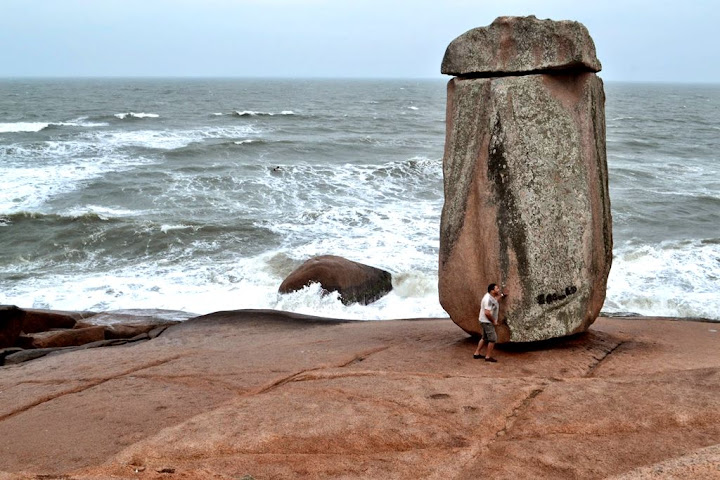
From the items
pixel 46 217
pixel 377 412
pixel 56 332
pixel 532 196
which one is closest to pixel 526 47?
pixel 532 196

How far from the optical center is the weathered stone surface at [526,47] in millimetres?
7945

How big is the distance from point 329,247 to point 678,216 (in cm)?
962

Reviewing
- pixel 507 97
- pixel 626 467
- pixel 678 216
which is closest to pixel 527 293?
pixel 507 97

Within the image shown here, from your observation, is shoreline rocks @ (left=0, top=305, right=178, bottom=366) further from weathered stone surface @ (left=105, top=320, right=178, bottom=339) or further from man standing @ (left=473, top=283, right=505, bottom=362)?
man standing @ (left=473, top=283, right=505, bottom=362)

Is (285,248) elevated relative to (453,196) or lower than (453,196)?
lower

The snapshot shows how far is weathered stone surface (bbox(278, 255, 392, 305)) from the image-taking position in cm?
1395

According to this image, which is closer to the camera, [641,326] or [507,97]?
[507,97]

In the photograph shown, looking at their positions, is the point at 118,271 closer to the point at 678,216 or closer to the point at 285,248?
the point at 285,248

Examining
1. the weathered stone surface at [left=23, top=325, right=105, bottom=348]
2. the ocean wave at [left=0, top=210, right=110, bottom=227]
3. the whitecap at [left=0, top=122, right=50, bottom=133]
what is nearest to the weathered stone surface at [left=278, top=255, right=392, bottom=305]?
the weathered stone surface at [left=23, top=325, right=105, bottom=348]

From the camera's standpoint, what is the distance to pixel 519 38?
803 cm

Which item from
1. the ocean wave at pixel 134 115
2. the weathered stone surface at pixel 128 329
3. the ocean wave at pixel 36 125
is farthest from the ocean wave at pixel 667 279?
the ocean wave at pixel 134 115

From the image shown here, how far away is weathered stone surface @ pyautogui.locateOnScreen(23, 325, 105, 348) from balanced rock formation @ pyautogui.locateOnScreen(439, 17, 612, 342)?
592 cm

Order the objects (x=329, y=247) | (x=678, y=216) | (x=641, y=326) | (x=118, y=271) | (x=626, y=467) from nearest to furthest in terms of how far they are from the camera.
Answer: (x=626, y=467)
(x=641, y=326)
(x=118, y=271)
(x=329, y=247)
(x=678, y=216)

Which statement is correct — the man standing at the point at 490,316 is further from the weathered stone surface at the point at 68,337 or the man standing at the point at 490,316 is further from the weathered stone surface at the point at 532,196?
the weathered stone surface at the point at 68,337
